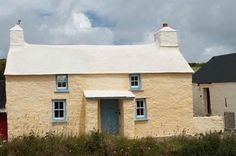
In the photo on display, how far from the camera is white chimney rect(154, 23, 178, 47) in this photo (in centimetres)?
2739

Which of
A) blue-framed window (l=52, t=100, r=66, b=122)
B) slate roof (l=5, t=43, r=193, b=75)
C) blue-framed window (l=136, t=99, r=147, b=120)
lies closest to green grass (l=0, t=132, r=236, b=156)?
blue-framed window (l=52, t=100, r=66, b=122)

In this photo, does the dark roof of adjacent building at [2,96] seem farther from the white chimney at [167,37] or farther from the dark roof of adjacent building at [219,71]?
the dark roof of adjacent building at [219,71]

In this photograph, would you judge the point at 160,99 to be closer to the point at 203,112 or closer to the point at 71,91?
the point at 71,91

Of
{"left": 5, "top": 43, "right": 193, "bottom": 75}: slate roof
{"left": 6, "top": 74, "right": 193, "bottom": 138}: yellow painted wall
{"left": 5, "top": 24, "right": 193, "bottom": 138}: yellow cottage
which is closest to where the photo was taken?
{"left": 6, "top": 74, "right": 193, "bottom": 138}: yellow painted wall

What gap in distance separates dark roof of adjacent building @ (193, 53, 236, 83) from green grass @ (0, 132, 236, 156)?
11720mm

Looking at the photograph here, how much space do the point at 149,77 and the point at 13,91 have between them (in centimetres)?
808

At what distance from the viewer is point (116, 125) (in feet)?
82.0

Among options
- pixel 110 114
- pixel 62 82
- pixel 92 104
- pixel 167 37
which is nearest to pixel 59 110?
pixel 62 82

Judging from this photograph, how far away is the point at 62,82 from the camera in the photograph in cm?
2430

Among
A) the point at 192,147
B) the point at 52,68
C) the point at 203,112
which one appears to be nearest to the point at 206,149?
the point at 192,147

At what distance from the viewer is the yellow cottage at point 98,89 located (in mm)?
23578

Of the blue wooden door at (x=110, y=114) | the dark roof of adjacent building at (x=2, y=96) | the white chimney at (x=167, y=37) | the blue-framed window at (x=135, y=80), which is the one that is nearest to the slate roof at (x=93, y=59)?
the white chimney at (x=167, y=37)

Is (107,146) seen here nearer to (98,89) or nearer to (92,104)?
(92,104)

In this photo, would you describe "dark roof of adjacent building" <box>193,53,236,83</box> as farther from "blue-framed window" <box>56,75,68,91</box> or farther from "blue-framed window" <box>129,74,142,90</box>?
"blue-framed window" <box>56,75,68,91</box>
